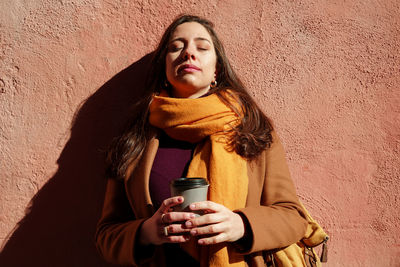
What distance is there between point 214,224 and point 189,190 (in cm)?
18

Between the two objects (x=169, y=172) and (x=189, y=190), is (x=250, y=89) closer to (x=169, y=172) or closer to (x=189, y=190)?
(x=169, y=172)

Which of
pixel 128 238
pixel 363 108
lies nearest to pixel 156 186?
pixel 128 238

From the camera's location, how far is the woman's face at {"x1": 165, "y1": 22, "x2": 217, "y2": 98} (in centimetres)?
158

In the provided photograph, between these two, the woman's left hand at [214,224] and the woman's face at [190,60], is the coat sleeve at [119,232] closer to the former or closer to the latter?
the woman's left hand at [214,224]

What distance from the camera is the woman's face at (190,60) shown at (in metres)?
1.58

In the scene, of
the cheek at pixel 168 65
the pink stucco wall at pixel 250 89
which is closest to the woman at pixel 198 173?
the cheek at pixel 168 65

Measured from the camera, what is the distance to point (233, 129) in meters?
1.53

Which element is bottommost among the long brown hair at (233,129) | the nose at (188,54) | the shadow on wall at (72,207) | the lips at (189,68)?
the shadow on wall at (72,207)

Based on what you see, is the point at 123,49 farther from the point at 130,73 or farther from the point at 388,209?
the point at 388,209

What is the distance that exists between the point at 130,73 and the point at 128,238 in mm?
969

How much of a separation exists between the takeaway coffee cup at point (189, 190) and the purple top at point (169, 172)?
0.95ft

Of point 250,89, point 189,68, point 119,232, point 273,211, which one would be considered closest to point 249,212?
point 273,211

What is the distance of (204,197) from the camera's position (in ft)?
3.91

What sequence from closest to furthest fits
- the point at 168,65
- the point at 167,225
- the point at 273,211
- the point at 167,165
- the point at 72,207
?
1. the point at 167,225
2. the point at 273,211
3. the point at 167,165
4. the point at 168,65
5. the point at 72,207
